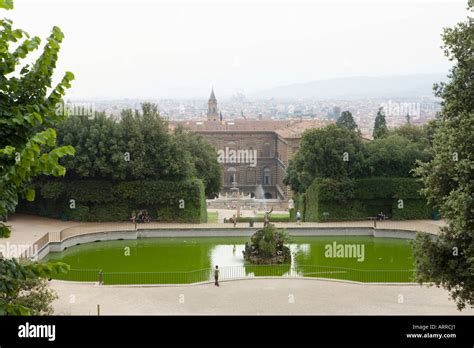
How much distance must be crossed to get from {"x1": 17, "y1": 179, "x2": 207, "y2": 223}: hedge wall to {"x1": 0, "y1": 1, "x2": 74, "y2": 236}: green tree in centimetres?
2786

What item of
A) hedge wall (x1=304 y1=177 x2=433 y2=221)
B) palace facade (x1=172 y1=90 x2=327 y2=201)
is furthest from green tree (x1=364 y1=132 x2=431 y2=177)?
palace facade (x1=172 y1=90 x2=327 y2=201)

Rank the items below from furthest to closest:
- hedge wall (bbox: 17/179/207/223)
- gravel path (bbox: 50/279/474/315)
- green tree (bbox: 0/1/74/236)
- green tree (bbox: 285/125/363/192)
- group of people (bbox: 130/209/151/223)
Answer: green tree (bbox: 285/125/363/192)
group of people (bbox: 130/209/151/223)
hedge wall (bbox: 17/179/207/223)
gravel path (bbox: 50/279/474/315)
green tree (bbox: 0/1/74/236)

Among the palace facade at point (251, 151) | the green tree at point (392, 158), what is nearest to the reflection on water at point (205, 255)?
the green tree at point (392, 158)

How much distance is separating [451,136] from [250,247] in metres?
14.1

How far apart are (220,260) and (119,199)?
9358mm

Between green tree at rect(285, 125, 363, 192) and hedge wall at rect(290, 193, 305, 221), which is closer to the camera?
green tree at rect(285, 125, 363, 192)

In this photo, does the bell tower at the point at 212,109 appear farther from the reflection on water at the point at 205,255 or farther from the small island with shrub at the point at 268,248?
the small island with shrub at the point at 268,248

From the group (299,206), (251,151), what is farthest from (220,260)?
(251,151)

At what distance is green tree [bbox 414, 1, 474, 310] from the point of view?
14961mm

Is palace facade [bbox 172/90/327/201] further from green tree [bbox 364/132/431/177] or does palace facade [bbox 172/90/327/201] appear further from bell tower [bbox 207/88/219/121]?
green tree [bbox 364/132/431/177]

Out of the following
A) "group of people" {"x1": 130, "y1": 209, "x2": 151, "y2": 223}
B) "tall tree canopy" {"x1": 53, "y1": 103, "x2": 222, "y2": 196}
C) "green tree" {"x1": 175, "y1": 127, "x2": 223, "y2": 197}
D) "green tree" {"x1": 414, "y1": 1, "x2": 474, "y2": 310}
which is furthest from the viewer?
"green tree" {"x1": 175, "y1": 127, "x2": 223, "y2": 197}

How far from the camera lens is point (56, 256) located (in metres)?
29.8
